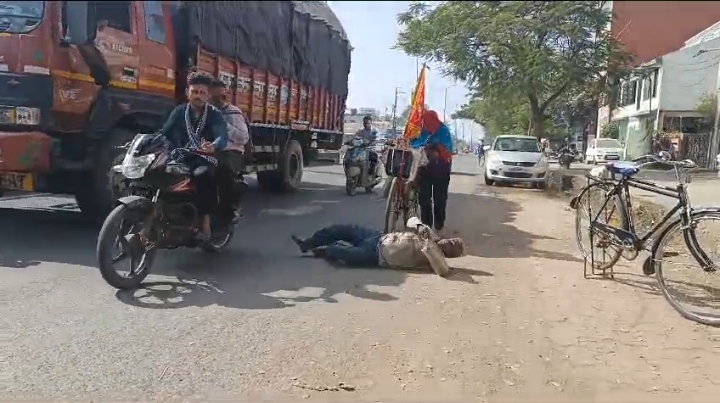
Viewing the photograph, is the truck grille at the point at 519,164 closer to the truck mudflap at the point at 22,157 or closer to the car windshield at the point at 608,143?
the car windshield at the point at 608,143

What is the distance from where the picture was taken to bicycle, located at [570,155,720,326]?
4250mm

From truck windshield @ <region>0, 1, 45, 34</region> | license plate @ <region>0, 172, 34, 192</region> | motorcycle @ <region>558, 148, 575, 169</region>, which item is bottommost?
license plate @ <region>0, 172, 34, 192</region>

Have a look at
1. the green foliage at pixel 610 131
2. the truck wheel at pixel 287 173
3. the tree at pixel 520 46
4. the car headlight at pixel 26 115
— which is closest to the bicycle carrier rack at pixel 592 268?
the tree at pixel 520 46

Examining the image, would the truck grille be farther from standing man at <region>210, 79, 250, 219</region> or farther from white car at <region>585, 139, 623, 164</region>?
standing man at <region>210, 79, 250, 219</region>

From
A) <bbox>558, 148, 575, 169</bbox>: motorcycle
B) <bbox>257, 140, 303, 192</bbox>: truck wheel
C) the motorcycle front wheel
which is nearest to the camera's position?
the motorcycle front wheel

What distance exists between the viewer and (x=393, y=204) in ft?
21.5

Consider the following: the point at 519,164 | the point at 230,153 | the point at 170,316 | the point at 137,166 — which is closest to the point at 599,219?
the point at 230,153

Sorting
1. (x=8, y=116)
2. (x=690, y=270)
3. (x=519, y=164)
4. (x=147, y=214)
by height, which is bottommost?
(x=690, y=270)

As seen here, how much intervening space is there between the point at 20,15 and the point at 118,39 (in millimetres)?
864

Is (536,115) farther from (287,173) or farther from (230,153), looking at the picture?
(287,173)

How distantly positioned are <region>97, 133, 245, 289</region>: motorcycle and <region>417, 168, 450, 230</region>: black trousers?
2.54m

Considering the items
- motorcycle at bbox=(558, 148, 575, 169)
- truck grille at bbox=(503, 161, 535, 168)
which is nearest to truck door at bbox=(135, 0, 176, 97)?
motorcycle at bbox=(558, 148, 575, 169)

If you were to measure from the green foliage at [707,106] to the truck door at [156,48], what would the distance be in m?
5.02

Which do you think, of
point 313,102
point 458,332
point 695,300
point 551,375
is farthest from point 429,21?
point 313,102
